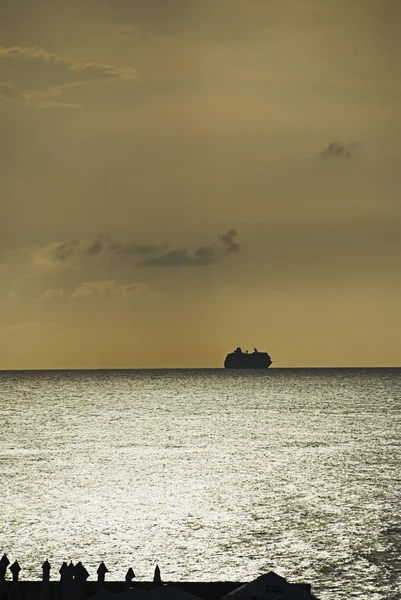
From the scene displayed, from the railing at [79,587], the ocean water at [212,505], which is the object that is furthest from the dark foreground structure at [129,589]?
the ocean water at [212,505]

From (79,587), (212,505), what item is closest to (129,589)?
(79,587)

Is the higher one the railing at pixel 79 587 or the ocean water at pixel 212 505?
the railing at pixel 79 587

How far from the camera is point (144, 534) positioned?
5997 centimetres

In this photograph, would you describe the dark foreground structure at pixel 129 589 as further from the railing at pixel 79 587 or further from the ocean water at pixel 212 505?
the ocean water at pixel 212 505

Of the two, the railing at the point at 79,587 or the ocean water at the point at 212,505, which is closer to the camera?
the railing at the point at 79,587

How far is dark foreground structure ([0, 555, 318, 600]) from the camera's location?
31.4 meters

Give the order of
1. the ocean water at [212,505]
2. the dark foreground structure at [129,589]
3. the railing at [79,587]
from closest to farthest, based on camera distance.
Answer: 1. the dark foreground structure at [129,589]
2. the railing at [79,587]
3. the ocean water at [212,505]

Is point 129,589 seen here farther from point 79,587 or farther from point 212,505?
point 212,505

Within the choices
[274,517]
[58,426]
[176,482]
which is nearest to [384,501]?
[274,517]

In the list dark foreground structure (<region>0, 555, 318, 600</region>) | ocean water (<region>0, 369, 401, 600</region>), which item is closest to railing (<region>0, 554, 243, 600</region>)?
dark foreground structure (<region>0, 555, 318, 600</region>)

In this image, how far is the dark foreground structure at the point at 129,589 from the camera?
31.4 metres

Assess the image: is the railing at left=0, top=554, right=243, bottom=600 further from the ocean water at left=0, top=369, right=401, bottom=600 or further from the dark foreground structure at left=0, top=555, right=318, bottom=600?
the ocean water at left=0, top=369, right=401, bottom=600

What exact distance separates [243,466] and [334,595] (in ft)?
195

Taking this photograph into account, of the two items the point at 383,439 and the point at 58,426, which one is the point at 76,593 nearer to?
the point at 383,439
